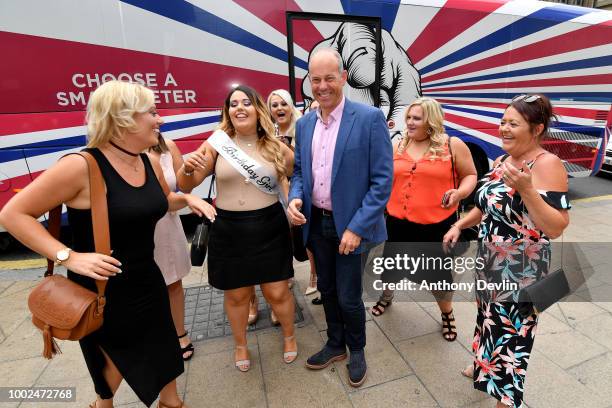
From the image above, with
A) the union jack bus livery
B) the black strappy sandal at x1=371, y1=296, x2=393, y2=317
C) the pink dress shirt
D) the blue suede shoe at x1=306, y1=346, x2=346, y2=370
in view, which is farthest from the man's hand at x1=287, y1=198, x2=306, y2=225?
the union jack bus livery

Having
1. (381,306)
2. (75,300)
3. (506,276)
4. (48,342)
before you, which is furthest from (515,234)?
(48,342)

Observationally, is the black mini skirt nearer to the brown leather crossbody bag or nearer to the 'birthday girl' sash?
the 'birthday girl' sash

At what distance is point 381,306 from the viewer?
3.13m

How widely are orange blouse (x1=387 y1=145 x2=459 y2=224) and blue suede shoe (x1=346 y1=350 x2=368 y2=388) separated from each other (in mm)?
1112

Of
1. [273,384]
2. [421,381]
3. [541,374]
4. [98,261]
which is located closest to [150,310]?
[98,261]

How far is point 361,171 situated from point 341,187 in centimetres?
15

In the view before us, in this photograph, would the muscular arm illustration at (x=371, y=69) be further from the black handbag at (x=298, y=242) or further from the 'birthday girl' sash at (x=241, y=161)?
the black handbag at (x=298, y=242)

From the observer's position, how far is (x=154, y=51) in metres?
3.76

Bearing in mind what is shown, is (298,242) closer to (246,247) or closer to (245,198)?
(246,247)

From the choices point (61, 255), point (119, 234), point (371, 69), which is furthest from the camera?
point (371, 69)

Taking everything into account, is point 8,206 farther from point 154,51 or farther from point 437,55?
point 437,55

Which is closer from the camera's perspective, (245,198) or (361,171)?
(361,171)

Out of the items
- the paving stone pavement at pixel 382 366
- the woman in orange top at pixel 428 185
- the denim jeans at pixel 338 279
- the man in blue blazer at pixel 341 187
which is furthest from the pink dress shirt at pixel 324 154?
the paving stone pavement at pixel 382 366

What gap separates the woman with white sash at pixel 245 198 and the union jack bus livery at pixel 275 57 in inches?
84.4
